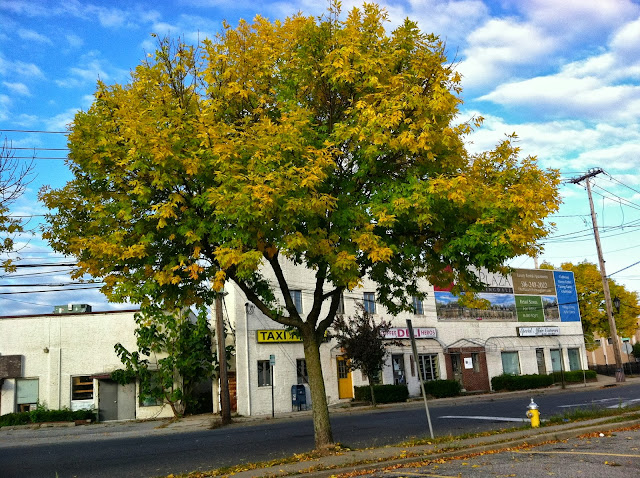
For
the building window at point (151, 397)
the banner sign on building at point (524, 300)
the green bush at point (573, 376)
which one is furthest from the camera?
the green bush at point (573, 376)

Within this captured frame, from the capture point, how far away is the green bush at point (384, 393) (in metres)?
30.0

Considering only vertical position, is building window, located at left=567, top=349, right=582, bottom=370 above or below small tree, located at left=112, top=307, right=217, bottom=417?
below

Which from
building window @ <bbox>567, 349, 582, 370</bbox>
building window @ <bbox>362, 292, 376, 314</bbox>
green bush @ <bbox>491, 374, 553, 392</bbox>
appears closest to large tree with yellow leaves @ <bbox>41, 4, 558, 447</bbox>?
building window @ <bbox>362, 292, 376, 314</bbox>

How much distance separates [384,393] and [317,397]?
1930 centimetres

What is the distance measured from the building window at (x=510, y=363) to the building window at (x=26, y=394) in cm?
2853

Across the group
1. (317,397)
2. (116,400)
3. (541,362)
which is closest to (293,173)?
(317,397)

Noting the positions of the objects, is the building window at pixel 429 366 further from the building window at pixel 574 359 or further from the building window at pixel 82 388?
the building window at pixel 82 388

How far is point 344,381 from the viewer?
30.9 m

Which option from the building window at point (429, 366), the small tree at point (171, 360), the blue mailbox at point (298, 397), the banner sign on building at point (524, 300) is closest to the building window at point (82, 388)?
the small tree at point (171, 360)

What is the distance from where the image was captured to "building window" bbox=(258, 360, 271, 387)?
28469 millimetres

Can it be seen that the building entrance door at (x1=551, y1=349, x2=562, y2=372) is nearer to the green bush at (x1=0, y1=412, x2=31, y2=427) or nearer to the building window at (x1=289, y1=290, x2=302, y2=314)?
the building window at (x1=289, y1=290, x2=302, y2=314)

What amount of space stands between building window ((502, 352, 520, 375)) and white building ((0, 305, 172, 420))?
22.5 metres

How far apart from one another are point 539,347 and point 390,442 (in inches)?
1233

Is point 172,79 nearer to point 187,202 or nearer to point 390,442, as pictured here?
point 187,202
